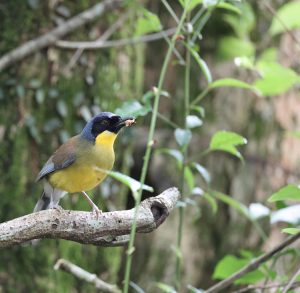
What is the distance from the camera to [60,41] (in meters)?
5.04

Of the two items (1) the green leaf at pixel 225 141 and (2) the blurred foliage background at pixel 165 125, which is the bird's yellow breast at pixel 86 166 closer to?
(2) the blurred foliage background at pixel 165 125

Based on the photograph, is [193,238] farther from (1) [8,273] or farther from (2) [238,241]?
(1) [8,273]

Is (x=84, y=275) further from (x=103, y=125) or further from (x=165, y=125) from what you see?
(x=165, y=125)

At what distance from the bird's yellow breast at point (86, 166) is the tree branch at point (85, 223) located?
0.69 metres

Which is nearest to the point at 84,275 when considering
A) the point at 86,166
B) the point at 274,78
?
the point at 86,166

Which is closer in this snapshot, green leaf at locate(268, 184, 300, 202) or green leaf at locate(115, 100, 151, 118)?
green leaf at locate(268, 184, 300, 202)

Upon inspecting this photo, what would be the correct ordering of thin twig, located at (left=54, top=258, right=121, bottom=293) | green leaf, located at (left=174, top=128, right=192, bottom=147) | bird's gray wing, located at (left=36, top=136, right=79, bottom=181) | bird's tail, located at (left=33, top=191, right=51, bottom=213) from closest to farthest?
1. green leaf, located at (left=174, top=128, right=192, bottom=147)
2. thin twig, located at (left=54, top=258, right=121, bottom=293)
3. bird's gray wing, located at (left=36, top=136, right=79, bottom=181)
4. bird's tail, located at (left=33, top=191, right=51, bottom=213)

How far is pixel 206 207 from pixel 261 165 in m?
0.72

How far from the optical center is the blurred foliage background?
3.23 meters

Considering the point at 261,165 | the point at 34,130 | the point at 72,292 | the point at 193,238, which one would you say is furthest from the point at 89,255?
the point at 261,165

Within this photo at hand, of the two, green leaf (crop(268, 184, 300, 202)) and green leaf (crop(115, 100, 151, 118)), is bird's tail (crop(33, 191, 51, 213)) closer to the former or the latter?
green leaf (crop(115, 100, 151, 118))

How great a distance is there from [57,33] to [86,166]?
1.95 meters

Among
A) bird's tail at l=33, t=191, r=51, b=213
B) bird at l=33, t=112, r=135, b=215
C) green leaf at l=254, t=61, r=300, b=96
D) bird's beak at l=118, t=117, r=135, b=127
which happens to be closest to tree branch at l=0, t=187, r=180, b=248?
bird's beak at l=118, t=117, r=135, b=127

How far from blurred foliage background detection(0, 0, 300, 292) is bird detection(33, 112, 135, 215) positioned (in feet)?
1.12
